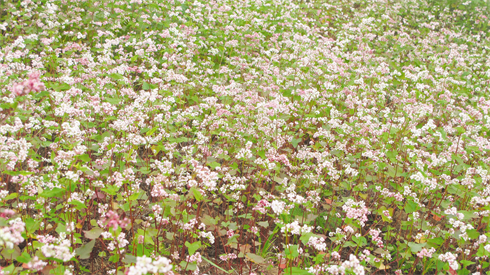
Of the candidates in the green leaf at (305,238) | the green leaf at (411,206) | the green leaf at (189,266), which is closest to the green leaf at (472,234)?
the green leaf at (411,206)

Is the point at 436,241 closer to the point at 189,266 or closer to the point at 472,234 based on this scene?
the point at 472,234

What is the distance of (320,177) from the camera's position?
4.14 metres

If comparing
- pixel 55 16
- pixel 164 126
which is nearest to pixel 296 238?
pixel 164 126

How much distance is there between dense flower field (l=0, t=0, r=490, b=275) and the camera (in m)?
2.94

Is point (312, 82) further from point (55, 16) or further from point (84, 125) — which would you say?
point (55, 16)

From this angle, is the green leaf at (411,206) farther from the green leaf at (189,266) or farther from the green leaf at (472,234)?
the green leaf at (189,266)

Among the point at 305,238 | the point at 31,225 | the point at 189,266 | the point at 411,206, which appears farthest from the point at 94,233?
the point at 411,206

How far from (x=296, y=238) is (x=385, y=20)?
937 cm

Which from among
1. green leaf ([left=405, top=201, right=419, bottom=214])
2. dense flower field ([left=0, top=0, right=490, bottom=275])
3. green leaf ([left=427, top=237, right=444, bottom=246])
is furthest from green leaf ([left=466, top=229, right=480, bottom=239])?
green leaf ([left=405, top=201, right=419, bottom=214])

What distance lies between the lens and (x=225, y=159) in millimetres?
4148

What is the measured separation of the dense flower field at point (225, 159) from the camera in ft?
9.64

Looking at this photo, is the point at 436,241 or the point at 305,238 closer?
the point at 305,238

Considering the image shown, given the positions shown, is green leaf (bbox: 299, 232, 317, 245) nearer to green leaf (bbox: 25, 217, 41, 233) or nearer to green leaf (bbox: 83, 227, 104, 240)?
green leaf (bbox: 83, 227, 104, 240)

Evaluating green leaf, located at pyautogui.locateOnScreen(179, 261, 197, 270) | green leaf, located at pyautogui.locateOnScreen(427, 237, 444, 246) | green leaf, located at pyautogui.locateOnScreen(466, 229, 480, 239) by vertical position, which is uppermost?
green leaf, located at pyautogui.locateOnScreen(466, 229, 480, 239)
